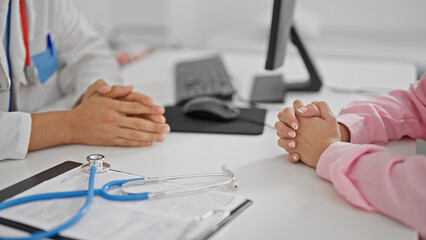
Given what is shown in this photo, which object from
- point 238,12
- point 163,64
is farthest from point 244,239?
point 238,12

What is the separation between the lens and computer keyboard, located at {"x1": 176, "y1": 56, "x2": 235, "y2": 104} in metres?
1.23

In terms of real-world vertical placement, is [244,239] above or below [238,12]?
below

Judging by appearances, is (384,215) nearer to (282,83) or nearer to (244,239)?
(244,239)

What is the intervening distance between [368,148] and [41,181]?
519 mm

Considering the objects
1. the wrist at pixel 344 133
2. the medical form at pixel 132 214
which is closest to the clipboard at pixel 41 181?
the medical form at pixel 132 214

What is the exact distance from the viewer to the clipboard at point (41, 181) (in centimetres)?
56

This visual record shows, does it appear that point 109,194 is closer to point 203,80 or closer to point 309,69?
point 203,80

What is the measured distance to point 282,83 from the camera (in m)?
1.38

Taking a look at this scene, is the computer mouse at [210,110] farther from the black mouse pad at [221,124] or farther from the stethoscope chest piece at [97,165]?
the stethoscope chest piece at [97,165]

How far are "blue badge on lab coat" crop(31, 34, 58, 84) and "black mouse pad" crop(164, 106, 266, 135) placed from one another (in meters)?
0.32

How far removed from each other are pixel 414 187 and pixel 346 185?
0.10 meters

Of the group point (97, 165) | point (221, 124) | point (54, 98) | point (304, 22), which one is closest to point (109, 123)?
point (97, 165)

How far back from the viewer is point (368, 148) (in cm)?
68

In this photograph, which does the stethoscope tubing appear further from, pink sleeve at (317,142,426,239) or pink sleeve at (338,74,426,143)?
pink sleeve at (338,74,426,143)
